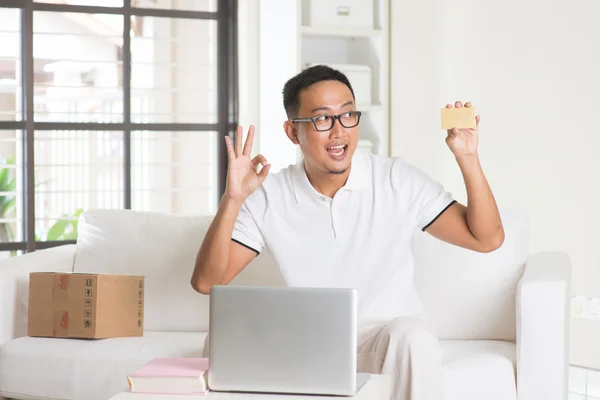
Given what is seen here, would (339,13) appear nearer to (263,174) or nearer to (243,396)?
(263,174)

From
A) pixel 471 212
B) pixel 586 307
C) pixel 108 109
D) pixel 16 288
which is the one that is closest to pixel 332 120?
pixel 471 212

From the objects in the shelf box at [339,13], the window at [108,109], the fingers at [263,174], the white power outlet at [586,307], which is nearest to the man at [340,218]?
the fingers at [263,174]

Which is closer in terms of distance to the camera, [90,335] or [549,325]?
[549,325]

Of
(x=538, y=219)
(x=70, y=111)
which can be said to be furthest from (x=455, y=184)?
(x=70, y=111)

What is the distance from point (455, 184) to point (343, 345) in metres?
2.72

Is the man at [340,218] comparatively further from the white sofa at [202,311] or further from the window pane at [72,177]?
the window pane at [72,177]

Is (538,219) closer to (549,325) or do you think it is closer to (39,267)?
(549,325)

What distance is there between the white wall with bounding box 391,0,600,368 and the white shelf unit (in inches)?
2.1

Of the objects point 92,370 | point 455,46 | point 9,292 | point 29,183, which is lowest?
point 92,370

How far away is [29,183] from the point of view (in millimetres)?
4324

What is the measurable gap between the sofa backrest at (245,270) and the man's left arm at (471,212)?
12.6 inches

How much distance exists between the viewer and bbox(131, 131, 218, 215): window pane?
459 centimetres

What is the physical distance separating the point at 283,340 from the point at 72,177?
122 inches

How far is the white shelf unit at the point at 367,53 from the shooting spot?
4.14 metres
